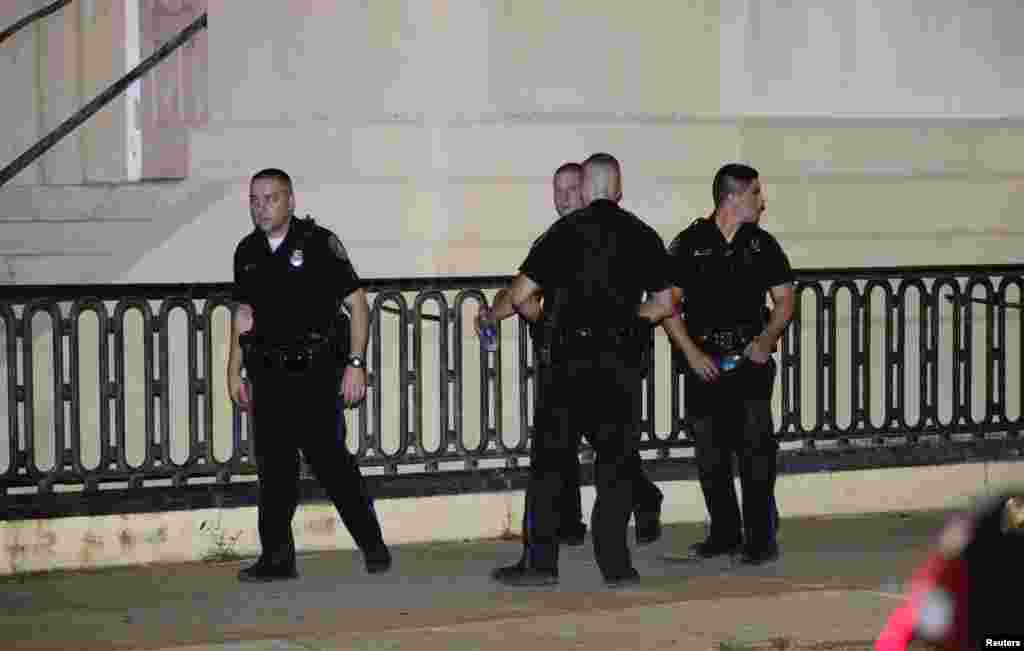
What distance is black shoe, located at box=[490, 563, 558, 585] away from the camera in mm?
10586

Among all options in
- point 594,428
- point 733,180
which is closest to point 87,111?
point 733,180

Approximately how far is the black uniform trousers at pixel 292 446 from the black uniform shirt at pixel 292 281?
0.70ft

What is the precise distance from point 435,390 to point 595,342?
2.95 meters

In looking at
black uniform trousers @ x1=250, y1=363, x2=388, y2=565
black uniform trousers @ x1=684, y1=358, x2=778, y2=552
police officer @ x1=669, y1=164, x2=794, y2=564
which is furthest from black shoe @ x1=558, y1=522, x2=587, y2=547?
black uniform trousers @ x1=250, y1=363, x2=388, y2=565

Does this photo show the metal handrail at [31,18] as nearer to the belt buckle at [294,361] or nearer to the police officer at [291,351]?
the police officer at [291,351]

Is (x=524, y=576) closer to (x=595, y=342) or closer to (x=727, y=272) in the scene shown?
(x=595, y=342)

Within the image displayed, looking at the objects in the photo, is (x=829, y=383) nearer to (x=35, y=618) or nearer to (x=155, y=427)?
(x=155, y=427)

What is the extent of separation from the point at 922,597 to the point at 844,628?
3.68 m

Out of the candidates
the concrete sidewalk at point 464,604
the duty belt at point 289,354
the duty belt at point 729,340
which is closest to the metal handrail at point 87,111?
the concrete sidewalk at point 464,604

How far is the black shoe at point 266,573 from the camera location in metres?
10.7

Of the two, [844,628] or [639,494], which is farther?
[639,494]

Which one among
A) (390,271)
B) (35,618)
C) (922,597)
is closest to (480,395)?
(390,271)

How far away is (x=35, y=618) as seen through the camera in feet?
32.5

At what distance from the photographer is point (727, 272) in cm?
1105
